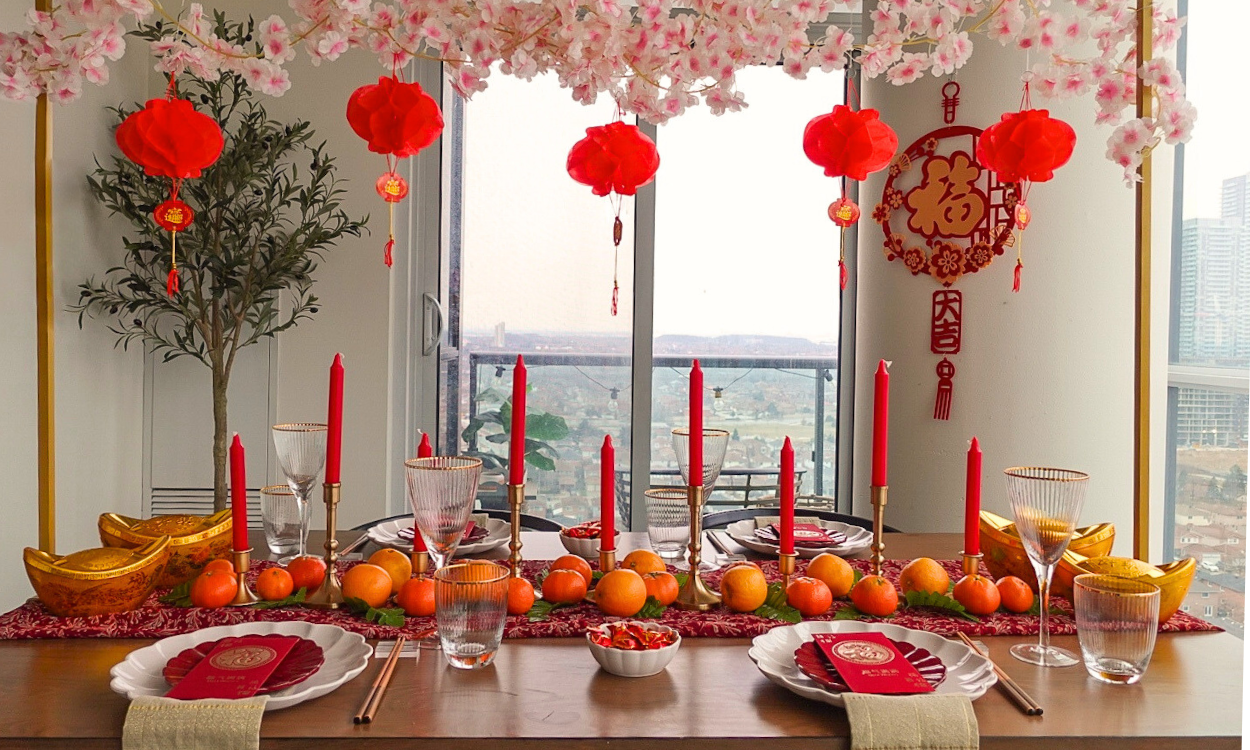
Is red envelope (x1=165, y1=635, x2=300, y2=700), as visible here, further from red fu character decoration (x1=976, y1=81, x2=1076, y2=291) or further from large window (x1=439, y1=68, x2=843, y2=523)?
large window (x1=439, y1=68, x2=843, y2=523)

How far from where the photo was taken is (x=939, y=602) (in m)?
1.50

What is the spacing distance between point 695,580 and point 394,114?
36.2 inches

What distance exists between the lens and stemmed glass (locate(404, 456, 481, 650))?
1.33m

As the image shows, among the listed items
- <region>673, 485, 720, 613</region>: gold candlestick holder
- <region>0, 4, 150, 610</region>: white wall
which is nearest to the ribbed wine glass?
<region>673, 485, 720, 613</region>: gold candlestick holder

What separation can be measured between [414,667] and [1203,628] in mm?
1157

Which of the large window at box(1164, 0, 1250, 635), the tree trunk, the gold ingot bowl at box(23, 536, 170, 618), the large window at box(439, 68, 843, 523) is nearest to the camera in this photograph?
the gold ingot bowl at box(23, 536, 170, 618)

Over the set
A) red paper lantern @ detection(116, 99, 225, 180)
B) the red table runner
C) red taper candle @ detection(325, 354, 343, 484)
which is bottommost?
the red table runner

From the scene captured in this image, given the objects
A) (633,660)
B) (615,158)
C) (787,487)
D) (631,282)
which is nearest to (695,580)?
(787,487)

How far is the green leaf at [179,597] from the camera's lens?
148cm

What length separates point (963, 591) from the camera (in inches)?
58.7

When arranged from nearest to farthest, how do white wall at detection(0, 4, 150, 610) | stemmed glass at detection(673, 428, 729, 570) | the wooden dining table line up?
the wooden dining table < stemmed glass at detection(673, 428, 729, 570) < white wall at detection(0, 4, 150, 610)

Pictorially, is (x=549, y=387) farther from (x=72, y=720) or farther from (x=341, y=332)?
(x=72, y=720)

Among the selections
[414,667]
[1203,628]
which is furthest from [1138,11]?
[414,667]

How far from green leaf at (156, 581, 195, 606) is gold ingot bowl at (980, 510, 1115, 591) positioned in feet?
4.29
